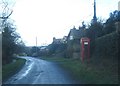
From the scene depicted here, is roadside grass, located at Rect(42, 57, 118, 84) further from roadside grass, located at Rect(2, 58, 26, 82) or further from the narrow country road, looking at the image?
roadside grass, located at Rect(2, 58, 26, 82)

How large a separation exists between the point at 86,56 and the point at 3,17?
1604 cm

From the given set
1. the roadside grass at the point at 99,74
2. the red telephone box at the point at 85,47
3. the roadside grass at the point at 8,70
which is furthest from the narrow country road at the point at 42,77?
the red telephone box at the point at 85,47

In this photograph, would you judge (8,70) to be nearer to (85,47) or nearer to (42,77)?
(42,77)

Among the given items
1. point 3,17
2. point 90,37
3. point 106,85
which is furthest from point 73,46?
point 106,85

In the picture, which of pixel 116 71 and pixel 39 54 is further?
pixel 39 54

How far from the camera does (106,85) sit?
1709 centimetres

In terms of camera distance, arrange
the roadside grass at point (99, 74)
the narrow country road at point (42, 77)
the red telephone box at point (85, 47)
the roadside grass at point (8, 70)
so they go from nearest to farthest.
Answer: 1. the roadside grass at point (99, 74)
2. the narrow country road at point (42, 77)
3. the roadside grass at point (8, 70)
4. the red telephone box at point (85, 47)

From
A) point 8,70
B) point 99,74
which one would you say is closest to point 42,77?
point 99,74

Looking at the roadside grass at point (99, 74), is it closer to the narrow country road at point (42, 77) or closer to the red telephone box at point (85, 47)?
the narrow country road at point (42, 77)

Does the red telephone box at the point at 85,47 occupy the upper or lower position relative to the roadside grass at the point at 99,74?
upper

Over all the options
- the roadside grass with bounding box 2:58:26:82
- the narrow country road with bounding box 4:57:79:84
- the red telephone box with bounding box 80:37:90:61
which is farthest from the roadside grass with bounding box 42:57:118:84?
the red telephone box with bounding box 80:37:90:61

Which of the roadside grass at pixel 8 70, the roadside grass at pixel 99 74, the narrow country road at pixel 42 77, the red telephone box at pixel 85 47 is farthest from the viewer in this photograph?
the red telephone box at pixel 85 47

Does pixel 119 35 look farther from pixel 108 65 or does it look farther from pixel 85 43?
pixel 85 43

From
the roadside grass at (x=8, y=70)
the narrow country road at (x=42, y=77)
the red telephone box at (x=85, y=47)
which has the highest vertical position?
the red telephone box at (x=85, y=47)
